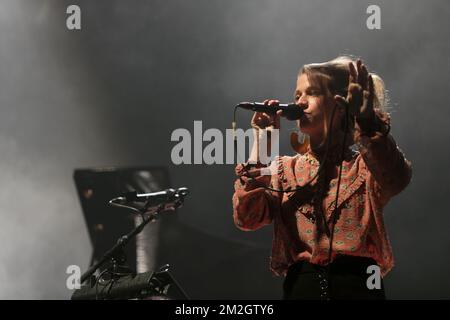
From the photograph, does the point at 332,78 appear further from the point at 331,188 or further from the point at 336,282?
the point at 336,282

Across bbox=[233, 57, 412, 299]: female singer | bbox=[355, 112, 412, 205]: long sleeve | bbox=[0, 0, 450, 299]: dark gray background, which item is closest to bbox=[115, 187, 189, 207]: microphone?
bbox=[233, 57, 412, 299]: female singer

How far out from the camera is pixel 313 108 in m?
1.50

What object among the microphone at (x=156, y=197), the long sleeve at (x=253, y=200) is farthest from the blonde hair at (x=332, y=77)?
the microphone at (x=156, y=197)

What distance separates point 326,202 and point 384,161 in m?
0.20

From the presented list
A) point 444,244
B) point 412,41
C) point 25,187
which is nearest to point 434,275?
point 444,244

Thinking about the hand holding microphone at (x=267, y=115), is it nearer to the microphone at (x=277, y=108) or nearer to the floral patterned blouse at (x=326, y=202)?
the microphone at (x=277, y=108)

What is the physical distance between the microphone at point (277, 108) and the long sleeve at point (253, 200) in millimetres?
149

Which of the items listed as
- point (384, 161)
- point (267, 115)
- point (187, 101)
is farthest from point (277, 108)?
point (187, 101)

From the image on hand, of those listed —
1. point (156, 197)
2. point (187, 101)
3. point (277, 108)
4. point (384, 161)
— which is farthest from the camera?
point (187, 101)

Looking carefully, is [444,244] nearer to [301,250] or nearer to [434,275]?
[434,275]

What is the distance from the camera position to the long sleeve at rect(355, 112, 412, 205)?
1312 millimetres

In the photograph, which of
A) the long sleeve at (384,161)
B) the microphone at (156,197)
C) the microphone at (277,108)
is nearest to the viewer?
the long sleeve at (384,161)

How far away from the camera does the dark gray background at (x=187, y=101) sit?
2.70 m

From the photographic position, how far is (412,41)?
2707mm
